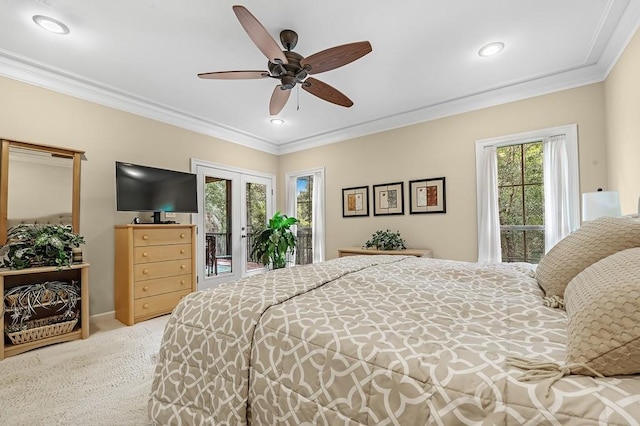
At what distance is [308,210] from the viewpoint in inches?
217

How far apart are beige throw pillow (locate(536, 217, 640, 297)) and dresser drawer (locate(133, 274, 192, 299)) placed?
3597 mm

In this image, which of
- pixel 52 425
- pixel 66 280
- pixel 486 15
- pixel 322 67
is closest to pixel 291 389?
pixel 52 425

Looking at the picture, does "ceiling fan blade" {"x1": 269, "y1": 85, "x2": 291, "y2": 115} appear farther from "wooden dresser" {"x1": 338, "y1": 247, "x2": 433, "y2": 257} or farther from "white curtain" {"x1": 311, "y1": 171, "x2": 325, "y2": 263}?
"white curtain" {"x1": 311, "y1": 171, "x2": 325, "y2": 263}

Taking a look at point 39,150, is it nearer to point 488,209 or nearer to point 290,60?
point 290,60

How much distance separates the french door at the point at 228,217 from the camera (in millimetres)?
4508

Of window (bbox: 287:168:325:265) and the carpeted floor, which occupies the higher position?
window (bbox: 287:168:325:265)

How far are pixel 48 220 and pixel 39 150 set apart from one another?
713 mm

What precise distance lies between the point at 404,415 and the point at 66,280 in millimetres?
3655

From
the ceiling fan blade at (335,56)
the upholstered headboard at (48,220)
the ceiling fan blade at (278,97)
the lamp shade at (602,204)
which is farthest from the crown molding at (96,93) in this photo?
the lamp shade at (602,204)

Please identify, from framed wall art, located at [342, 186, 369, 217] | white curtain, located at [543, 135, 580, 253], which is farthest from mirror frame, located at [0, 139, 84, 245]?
white curtain, located at [543, 135, 580, 253]

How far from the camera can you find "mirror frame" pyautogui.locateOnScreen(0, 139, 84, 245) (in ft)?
8.92

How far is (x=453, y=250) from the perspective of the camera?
12.7 feet

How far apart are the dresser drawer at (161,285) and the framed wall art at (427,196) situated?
3.20 m

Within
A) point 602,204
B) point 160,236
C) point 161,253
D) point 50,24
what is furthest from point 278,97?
point 602,204
